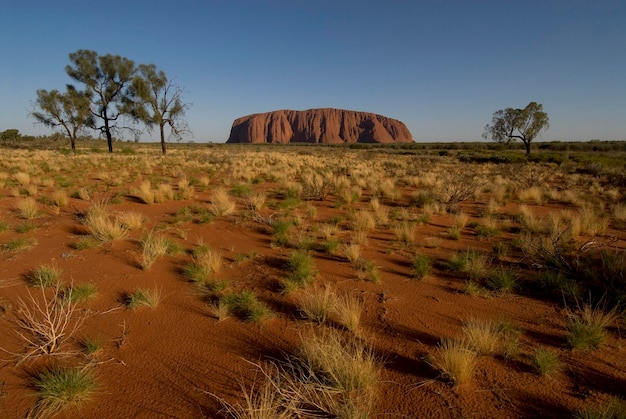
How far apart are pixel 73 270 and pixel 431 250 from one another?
6.80 meters

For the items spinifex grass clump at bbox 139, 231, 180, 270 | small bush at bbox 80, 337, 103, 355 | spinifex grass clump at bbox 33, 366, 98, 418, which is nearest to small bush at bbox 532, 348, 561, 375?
spinifex grass clump at bbox 33, 366, 98, 418

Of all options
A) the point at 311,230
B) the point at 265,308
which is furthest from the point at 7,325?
the point at 311,230

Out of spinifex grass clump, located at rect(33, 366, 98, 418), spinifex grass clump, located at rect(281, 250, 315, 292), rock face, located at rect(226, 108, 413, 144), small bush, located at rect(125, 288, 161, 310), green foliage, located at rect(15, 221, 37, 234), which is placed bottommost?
spinifex grass clump, located at rect(33, 366, 98, 418)

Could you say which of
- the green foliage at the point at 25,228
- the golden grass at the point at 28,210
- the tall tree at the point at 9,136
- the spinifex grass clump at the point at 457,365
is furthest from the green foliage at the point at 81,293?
the tall tree at the point at 9,136

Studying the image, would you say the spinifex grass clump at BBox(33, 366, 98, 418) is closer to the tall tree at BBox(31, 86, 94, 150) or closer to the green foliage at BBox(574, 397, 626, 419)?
the green foliage at BBox(574, 397, 626, 419)

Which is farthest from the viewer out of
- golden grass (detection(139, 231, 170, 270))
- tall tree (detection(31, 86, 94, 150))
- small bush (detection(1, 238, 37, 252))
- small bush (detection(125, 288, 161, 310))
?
tall tree (detection(31, 86, 94, 150))

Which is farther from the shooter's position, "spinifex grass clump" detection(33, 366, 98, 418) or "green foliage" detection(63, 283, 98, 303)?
"green foliage" detection(63, 283, 98, 303)

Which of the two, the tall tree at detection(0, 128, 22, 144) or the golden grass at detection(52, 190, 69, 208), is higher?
the tall tree at detection(0, 128, 22, 144)

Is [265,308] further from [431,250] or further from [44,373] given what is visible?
[431,250]

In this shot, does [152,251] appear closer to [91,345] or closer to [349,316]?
[91,345]

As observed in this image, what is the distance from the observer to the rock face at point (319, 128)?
16962 centimetres

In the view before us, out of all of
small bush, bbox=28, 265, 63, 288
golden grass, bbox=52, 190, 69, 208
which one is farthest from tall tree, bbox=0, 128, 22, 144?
small bush, bbox=28, 265, 63, 288

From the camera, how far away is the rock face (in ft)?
557

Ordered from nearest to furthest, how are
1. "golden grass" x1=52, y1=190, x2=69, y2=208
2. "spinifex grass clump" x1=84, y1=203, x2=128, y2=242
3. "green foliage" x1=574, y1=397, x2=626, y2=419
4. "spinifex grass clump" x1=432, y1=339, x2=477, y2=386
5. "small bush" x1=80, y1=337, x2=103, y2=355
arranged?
1. "green foliage" x1=574, y1=397, x2=626, y2=419
2. "spinifex grass clump" x1=432, y1=339, x2=477, y2=386
3. "small bush" x1=80, y1=337, x2=103, y2=355
4. "spinifex grass clump" x1=84, y1=203, x2=128, y2=242
5. "golden grass" x1=52, y1=190, x2=69, y2=208
